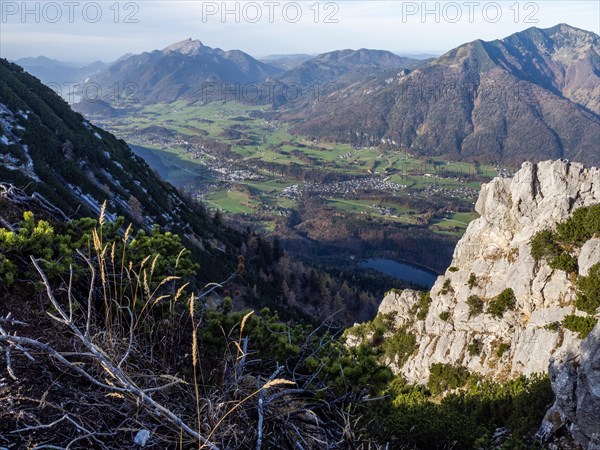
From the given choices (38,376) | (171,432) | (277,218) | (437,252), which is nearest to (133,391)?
(171,432)

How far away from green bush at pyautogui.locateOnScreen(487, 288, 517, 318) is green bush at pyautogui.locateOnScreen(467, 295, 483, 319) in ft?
3.92

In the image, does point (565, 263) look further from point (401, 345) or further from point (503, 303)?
point (401, 345)

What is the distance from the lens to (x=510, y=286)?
87.9ft

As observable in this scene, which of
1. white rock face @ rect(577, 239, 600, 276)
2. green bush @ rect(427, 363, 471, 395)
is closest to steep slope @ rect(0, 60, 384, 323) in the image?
green bush @ rect(427, 363, 471, 395)

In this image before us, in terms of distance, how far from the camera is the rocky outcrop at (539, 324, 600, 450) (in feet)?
41.8

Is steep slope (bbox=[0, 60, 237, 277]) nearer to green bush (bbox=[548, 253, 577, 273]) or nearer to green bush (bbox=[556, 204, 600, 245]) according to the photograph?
green bush (bbox=[548, 253, 577, 273])

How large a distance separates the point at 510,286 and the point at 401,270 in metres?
104

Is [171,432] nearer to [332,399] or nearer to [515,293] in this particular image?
[332,399]

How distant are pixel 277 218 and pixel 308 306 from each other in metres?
99.2

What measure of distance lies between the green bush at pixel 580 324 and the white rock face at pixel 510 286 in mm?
372

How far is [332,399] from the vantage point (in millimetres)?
7363

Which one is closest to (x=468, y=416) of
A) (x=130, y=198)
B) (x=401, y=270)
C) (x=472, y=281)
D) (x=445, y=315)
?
(x=445, y=315)

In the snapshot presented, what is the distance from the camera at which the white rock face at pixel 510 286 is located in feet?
75.1

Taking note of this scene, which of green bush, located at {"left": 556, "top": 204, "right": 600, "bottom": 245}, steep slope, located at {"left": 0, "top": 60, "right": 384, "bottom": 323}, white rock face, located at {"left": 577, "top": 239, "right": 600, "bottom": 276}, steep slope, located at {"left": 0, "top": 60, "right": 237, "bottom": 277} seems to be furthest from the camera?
steep slope, located at {"left": 0, "top": 60, "right": 384, "bottom": 323}
